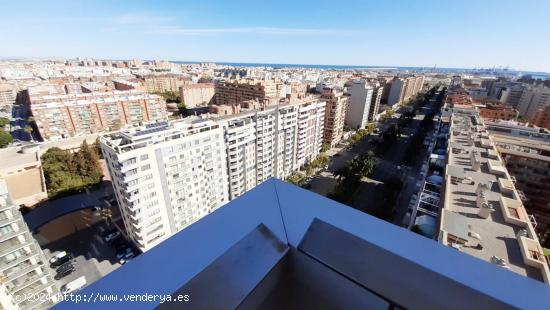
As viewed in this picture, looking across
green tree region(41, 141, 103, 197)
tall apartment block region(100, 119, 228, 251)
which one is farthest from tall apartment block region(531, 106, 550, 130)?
green tree region(41, 141, 103, 197)

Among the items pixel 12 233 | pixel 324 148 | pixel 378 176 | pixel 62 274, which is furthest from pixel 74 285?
pixel 324 148

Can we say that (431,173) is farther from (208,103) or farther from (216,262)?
(208,103)

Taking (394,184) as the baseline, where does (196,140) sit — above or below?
above

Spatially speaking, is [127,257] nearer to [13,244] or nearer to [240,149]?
[13,244]

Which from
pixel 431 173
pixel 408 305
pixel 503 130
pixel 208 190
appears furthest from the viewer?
pixel 503 130

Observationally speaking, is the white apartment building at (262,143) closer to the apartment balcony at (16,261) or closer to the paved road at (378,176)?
the paved road at (378,176)

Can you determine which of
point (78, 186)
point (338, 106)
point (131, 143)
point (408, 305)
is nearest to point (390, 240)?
point (408, 305)

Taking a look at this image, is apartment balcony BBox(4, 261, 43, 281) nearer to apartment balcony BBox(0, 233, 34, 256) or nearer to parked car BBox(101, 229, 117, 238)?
apartment balcony BBox(0, 233, 34, 256)
